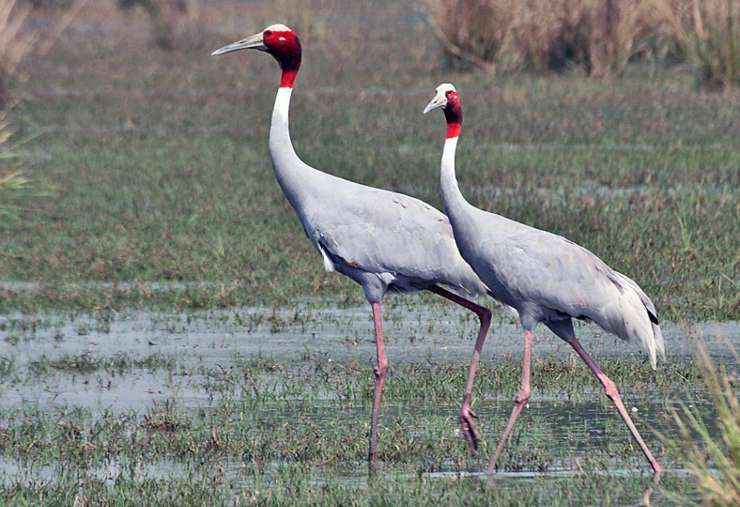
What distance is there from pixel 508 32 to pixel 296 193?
14.9m

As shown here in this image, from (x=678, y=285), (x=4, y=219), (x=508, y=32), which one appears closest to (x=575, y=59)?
(x=508, y=32)

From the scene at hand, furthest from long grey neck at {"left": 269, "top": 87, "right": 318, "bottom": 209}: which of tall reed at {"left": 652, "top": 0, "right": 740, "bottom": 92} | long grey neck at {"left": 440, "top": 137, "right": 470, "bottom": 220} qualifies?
tall reed at {"left": 652, "top": 0, "right": 740, "bottom": 92}

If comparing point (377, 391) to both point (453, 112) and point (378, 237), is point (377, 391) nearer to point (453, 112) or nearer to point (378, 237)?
point (378, 237)

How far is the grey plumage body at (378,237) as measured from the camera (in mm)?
8310

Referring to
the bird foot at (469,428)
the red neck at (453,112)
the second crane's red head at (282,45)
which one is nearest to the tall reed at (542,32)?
the second crane's red head at (282,45)

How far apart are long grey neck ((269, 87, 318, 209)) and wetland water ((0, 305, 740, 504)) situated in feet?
3.26

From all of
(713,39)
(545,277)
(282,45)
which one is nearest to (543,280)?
(545,277)

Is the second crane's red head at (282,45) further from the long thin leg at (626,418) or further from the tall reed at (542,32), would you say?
the tall reed at (542,32)

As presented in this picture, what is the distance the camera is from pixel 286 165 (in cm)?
859

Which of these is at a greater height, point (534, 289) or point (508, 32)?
point (534, 289)

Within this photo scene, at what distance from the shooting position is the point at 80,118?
20281 millimetres

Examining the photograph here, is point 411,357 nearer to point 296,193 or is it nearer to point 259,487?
point 296,193

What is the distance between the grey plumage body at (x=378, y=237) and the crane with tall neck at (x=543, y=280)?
2.02ft

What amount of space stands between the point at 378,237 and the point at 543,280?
40.7 inches
